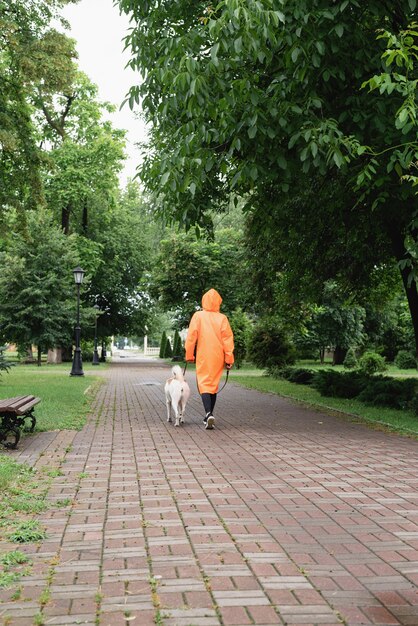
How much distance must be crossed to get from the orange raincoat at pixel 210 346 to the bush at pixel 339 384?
6.38 meters

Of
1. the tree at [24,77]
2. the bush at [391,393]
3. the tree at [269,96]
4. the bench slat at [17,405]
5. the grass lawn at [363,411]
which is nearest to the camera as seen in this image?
the bench slat at [17,405]

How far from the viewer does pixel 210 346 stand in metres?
11.6

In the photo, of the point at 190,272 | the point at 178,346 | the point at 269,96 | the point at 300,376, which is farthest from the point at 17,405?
the point at 178,346

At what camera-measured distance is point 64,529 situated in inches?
201

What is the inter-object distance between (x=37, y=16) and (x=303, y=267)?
10404 mm

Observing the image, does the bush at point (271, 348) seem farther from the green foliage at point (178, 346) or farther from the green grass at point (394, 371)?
the green foliage at point (178, 346)

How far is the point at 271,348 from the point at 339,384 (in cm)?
1241

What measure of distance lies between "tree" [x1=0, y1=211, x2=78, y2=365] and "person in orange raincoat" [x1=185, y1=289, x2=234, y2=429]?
26330mm

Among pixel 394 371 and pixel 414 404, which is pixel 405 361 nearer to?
pixel 394 371

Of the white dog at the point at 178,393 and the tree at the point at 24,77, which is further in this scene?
the tree at the point at 24,77

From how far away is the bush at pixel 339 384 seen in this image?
1725 cm

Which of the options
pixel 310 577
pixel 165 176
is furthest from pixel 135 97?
pixel 310 577

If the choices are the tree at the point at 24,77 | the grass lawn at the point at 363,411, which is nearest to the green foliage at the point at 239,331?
the grass lawn at the point at 363,411

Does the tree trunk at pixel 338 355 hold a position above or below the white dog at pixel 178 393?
above
